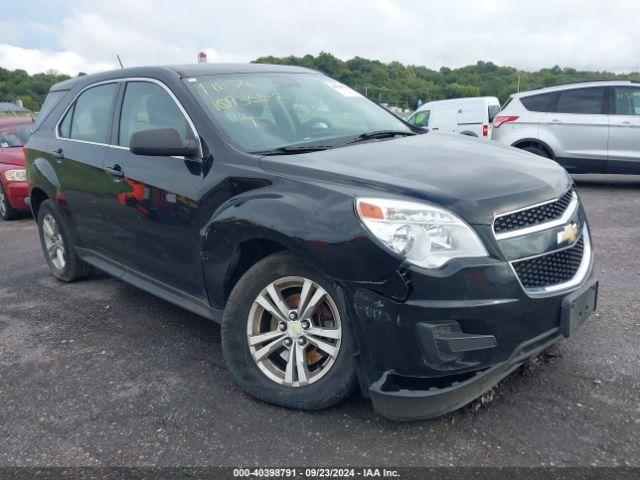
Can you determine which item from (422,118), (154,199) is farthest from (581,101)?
(154,199)

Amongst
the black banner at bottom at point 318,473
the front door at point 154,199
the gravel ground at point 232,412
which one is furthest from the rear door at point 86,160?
the black banner at bottom at point 318,473

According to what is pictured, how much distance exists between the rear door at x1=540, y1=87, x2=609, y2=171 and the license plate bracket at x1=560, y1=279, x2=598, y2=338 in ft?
24.0

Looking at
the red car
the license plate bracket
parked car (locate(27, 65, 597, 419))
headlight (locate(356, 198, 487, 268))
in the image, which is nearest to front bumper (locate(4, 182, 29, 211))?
the red car

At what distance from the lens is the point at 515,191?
275 centimetres

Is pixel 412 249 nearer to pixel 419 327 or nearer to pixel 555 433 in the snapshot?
pixel 419 327

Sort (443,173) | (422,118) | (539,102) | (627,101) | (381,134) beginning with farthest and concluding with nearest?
(422,118) → (539,102) → (627,101) → (381,134) → (443,173)

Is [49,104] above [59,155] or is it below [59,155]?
above

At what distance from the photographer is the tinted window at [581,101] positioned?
9523mm

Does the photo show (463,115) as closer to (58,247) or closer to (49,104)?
(49,104)

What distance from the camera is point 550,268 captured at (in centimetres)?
272

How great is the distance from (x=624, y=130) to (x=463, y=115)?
6.55 metres

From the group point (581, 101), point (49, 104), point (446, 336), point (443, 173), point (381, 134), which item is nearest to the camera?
point (446, 336)

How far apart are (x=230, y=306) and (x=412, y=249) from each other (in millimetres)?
1096

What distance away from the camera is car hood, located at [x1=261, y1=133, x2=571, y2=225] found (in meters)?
2.63
